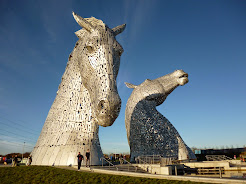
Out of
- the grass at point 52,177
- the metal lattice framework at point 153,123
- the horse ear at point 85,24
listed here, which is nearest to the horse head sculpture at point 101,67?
the horse ear at point 85,24

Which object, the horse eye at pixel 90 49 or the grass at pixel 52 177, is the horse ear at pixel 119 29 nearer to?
the horse eye at pixel 90 49

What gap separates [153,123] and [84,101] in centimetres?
907

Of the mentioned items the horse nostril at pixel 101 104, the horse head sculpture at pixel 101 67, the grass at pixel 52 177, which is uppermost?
the horse head sculpture at pixel 101 67

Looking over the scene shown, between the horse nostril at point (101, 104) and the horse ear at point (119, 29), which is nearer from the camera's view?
the horse nostril at point (101, 104)

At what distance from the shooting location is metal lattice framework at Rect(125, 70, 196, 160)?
13406 millimetres

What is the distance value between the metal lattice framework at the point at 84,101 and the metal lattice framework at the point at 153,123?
8.58 m

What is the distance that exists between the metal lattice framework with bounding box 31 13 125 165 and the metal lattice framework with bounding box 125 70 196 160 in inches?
338

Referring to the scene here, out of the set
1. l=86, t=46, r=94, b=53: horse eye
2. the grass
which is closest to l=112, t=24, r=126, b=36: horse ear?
l=86, t=46, r=94, b=53: horse eye

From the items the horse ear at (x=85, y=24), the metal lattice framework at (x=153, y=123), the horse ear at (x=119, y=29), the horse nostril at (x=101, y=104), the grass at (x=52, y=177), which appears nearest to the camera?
the horse nostril at (x=101, y=104)

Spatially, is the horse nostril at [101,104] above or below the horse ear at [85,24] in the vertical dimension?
below

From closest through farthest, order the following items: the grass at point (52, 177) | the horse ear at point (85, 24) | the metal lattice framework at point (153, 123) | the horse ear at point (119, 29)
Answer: the grass at point (52, 177) < the horse ear at point (85, 24) < the horse ear at point (119, 29) < the metal lattice framework at point (153, 123)

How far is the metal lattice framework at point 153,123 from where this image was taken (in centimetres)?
1341

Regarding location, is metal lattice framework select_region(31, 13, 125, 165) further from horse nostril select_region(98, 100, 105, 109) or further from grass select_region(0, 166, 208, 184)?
grass select_region(0, 166, 208, 184)

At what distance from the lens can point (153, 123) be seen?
1420 centimetres
